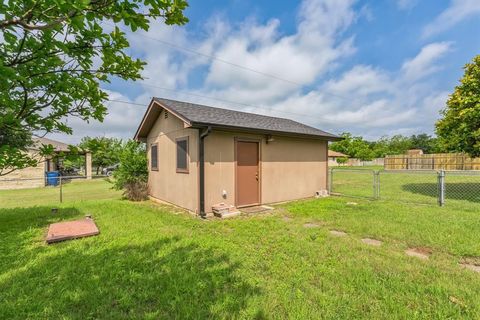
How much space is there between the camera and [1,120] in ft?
5.75

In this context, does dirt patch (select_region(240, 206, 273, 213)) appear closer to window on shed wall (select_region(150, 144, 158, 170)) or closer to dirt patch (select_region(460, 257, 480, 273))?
window on shed wall (select_region(150, 144, 158, 170))

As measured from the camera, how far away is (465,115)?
8.29 metres

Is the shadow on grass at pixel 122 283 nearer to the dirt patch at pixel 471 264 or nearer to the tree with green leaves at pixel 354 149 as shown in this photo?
the dirt patch at pixel 471 264

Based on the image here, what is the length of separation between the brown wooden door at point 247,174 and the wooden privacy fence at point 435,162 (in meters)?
21.7

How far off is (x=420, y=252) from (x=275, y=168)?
188 inches

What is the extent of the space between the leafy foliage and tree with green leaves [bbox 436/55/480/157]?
12626mm

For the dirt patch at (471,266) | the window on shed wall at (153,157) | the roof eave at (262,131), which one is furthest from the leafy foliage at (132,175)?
the dirt patch at (471,266)

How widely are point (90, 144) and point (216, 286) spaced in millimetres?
2140

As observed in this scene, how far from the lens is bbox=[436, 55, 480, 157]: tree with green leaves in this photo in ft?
27.0

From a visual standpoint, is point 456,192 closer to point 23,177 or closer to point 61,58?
point 61,58

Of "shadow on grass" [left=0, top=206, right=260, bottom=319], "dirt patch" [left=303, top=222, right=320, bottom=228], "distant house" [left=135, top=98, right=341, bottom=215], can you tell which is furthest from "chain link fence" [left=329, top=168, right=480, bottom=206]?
"shadow on grass" [left=0, top=206, right=260, bottom=319]

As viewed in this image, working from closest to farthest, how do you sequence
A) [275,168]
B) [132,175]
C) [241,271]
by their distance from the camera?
[241,271] < [275,168] < [132,175]

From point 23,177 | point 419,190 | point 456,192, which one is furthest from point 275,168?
point 23,177

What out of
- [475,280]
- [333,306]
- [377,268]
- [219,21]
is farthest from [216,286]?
[219,21]
